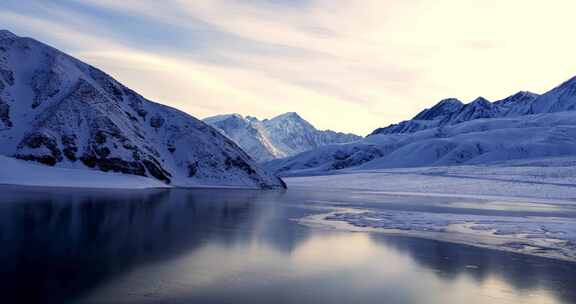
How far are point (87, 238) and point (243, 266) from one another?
11.2 m

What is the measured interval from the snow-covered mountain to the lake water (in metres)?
65.1

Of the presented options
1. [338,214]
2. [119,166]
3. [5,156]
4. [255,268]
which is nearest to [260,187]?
[119,166]

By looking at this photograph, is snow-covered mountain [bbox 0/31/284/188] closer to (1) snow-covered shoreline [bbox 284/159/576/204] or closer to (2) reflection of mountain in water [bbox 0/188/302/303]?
(1) snow-covered shoreline [bbox 284/159/576/204]

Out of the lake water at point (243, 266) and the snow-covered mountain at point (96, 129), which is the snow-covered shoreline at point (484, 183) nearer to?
the snow-covered mountain at point (96, 129)

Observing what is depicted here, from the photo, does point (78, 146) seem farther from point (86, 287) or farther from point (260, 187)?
point (86, 287)

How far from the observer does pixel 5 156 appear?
93562 millimetres

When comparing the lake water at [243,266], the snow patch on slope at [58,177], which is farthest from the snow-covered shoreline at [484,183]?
the lake water at [243,266]

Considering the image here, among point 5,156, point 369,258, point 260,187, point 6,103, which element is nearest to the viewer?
point 369,258

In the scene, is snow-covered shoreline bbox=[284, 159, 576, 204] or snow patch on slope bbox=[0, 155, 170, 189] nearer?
snow patch on slope bbox=[0, 155, 170, 189]

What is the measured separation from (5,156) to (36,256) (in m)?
78.5

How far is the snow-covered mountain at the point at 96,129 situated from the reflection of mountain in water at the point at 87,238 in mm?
50173

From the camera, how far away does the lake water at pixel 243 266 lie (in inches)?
808

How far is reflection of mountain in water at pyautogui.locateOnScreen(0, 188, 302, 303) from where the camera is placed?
827 inches

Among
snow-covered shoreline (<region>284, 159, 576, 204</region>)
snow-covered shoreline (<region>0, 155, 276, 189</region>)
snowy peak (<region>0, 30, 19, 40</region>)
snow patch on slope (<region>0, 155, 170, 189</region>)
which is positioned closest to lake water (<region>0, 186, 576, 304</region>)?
snow-covered shoreline (<region>0, 155, 276, 189</region>)
